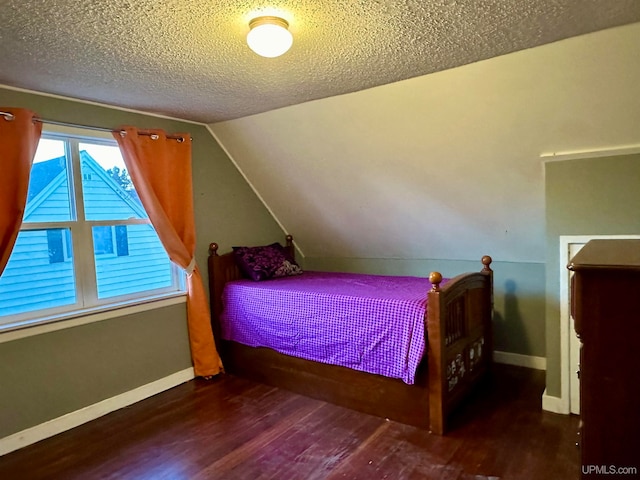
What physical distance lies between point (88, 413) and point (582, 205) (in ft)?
11.3

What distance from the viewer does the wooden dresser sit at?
111cm

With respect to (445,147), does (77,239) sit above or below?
below

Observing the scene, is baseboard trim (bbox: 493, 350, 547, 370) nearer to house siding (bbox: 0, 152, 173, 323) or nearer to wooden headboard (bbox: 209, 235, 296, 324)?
wooden headboard (bbox: 209, 235, 296, 324)

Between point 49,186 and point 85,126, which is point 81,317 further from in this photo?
point 85,126

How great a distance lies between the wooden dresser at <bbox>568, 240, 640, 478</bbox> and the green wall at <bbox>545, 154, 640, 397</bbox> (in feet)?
5.36

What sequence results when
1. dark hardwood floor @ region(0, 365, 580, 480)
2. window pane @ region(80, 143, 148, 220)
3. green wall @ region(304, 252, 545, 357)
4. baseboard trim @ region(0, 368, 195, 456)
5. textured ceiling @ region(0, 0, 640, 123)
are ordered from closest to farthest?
textured ceiling @ region(0, 0, 640, 123) → dark hardwood floor @ region(0, 365, 580, 480) → baseboard trim @ region(0, 368, 195, 456) → window pane @ region(80, 143, 148, 220) → green wall @ region(304, 252, 545, 357)

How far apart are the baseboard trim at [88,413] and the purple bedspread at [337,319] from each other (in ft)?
1.78

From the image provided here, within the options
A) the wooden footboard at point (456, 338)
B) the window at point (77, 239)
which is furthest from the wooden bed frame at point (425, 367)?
the window at point (77, 239)

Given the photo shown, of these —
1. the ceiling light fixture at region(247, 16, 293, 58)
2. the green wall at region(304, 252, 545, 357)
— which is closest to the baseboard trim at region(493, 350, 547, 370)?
the green wall at region(304, 252, 545, 357)

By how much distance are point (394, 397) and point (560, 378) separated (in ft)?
3.47

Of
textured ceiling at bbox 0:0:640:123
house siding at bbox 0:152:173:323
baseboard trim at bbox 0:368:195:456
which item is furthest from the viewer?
house siding at bbox 0:152:173:323

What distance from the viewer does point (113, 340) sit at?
3.11 metres

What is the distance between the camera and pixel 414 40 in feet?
6.65

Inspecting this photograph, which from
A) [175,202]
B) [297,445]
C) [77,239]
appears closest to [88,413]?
[77,239]
